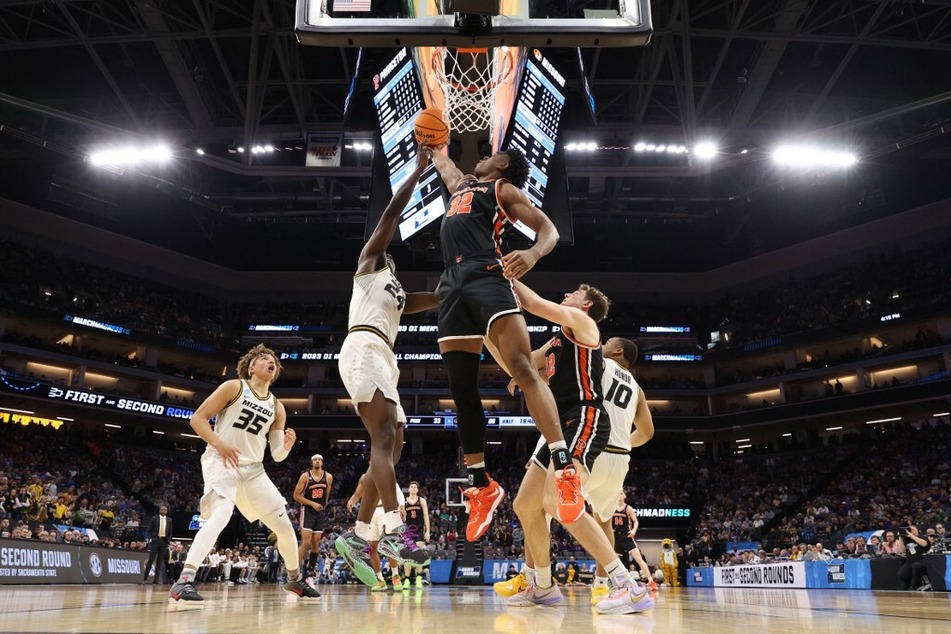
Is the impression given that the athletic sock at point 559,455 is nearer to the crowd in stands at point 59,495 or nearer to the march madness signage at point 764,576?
the march madness signage at point 764,576

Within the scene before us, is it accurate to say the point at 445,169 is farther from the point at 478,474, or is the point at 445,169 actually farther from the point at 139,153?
the point at 139,153

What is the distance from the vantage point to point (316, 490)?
10.8 metres

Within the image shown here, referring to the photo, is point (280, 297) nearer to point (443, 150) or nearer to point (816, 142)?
point (816, 142)

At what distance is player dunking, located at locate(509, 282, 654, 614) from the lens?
14.3 feet

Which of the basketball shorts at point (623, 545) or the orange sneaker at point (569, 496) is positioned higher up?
the orange sneaker at point (569, 496)

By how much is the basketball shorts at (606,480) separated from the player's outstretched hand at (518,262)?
2019 mm

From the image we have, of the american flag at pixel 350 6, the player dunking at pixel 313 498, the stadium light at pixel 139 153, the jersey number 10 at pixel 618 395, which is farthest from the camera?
the stadium light at pixel 139 153

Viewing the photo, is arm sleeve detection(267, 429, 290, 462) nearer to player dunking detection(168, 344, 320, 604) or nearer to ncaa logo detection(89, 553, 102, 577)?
player dunking detection(168, 344, 320, 604)

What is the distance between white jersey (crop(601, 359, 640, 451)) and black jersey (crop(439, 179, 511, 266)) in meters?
1.75

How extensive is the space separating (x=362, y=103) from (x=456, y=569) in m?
12.7

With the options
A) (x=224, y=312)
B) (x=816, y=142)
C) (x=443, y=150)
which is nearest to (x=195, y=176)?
(x=224, y=312)

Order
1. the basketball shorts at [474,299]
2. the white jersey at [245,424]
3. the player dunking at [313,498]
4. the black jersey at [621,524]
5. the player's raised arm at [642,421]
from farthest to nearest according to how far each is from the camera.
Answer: the black jersey at [621,524] < the player dunking at [313,498] < the player's raised arm at [642,421] < the white jersey at [245,424] < the basketball shorts at [474,299]

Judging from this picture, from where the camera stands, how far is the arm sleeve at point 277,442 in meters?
5.95

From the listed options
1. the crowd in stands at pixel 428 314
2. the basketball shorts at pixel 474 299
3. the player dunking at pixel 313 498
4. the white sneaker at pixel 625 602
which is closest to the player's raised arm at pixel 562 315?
the basketball shorts at pixel 474 299
